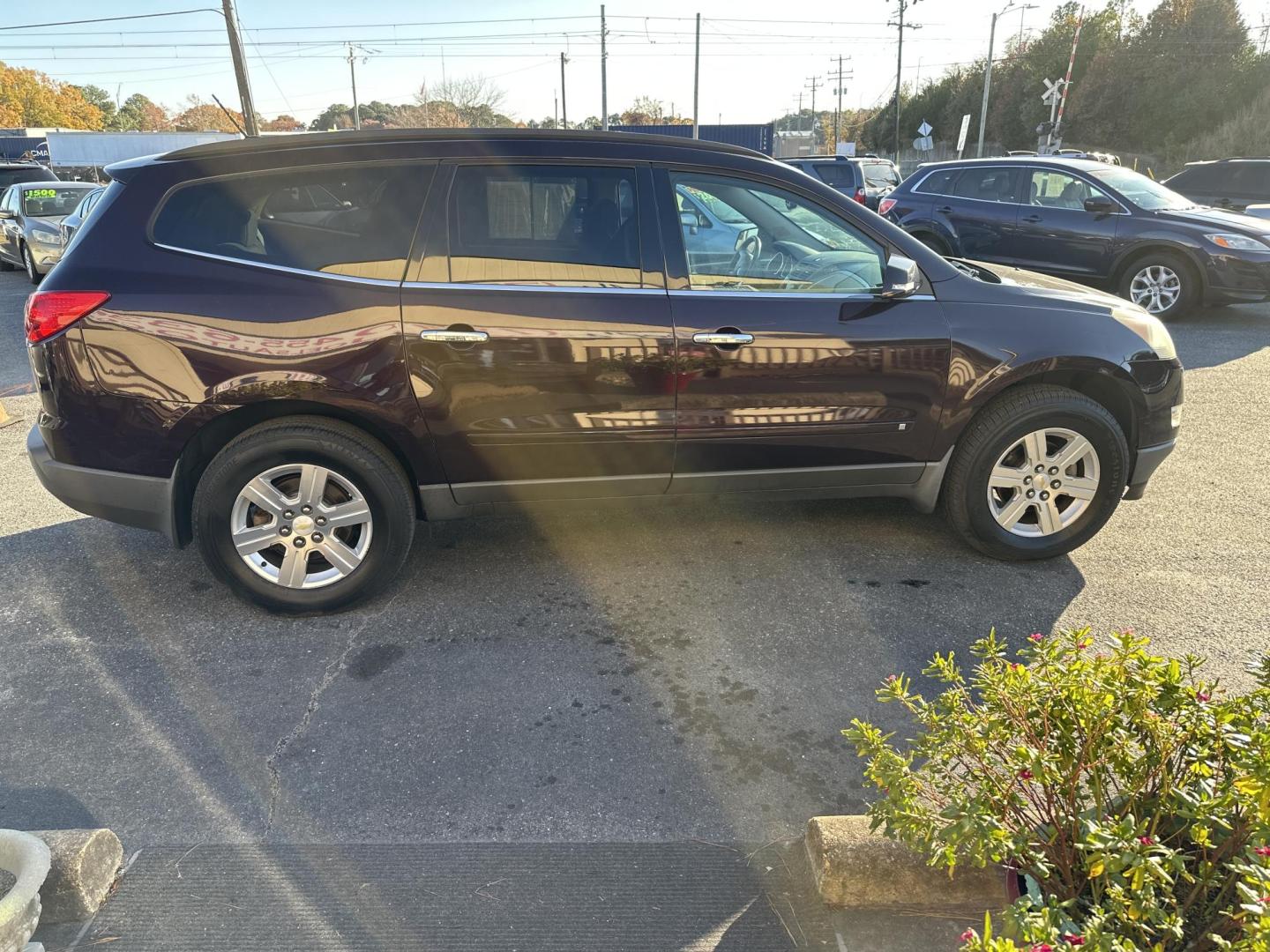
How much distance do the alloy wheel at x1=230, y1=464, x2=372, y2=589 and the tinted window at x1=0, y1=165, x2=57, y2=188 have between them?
1651 cm

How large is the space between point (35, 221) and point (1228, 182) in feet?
61.2

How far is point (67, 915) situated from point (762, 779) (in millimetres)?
1829

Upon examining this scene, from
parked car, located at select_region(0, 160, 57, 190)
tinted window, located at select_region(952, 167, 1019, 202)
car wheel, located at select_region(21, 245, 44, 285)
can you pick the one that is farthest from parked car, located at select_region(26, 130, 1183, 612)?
parked car, located at select_region(0, 160, 57, 190)

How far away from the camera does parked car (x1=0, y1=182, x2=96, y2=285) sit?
12656mm

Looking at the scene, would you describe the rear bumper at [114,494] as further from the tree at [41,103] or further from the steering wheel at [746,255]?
the tree at [41,103]

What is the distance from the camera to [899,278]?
3439 millimetres

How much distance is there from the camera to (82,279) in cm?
312

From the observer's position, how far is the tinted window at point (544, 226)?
333 centimetres

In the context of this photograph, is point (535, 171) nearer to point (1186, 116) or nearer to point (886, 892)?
point (886, 892)

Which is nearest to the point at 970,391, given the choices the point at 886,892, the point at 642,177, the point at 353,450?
the point at 642,177

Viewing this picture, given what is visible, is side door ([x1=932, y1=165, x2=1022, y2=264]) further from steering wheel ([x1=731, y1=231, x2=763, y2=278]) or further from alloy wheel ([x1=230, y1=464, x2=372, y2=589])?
alloy wheel ([x1=230, y1=464, x2=372, y2=589])

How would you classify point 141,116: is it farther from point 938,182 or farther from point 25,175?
point 938,182

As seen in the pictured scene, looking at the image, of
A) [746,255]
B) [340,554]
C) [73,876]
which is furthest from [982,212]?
[73,876]

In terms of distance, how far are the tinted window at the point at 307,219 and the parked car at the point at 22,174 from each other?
16.0 m
